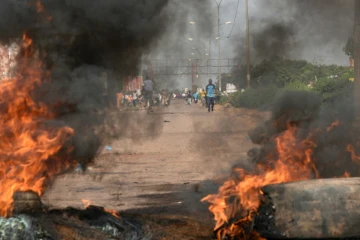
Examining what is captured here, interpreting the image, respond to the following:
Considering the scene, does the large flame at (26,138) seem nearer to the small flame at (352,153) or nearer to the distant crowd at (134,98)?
the distant crowd at (134,98)

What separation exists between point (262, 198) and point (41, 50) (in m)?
3.06

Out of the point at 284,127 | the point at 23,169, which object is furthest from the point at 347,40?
the point at 23,169

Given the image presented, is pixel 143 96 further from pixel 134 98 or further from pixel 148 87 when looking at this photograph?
pixel 148 87

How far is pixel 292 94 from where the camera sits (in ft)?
30.0

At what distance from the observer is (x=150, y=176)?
36.3ft

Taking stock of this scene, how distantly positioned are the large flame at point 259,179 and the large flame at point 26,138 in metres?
1.77

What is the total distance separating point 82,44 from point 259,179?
257 cm

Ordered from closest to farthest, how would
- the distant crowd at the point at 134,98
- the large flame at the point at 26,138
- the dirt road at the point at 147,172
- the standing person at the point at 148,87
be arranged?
the large flame at the point at 26,138 < the dirt road at the point at 147,172 < the distant crowd at the point at 134,98 < the standing person at the point at 148,87

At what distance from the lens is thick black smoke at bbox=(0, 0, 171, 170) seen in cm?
721

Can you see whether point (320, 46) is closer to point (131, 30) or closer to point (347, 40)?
point (347, 40)

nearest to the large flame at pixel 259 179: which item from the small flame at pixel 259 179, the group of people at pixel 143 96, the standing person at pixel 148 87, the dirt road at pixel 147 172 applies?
the small flame at pixel 259 179

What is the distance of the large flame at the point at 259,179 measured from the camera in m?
6.11

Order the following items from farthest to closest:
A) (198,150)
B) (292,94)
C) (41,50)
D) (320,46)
A: (198,150) < (320,46) < (292,94) < (41,50)

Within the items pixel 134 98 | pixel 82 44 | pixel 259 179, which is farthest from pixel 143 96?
pixel 259 179
